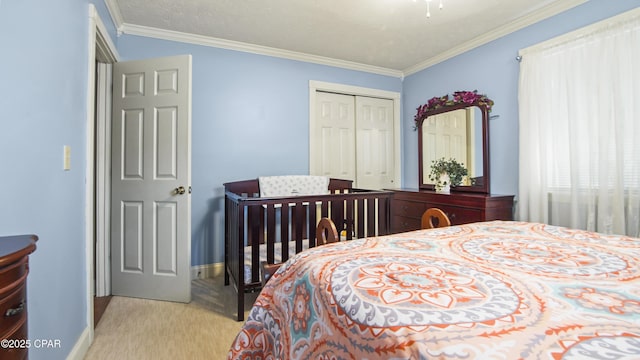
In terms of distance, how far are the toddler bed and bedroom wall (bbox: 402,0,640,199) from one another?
4.23ft

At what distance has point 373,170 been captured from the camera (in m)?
3.93

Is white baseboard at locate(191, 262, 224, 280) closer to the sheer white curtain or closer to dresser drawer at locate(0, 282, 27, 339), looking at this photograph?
dresser drawer at locate(0, 282, 27, 339)

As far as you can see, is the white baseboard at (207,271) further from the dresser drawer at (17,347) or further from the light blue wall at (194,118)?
the dresser drawer at (17,347)

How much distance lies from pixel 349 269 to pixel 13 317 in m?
0.84

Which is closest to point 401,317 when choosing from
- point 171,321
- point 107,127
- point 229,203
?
point 171,321

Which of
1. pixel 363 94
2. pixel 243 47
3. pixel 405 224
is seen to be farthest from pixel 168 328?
pixel 363 94

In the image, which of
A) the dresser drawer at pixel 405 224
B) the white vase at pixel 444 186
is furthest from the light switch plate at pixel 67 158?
the white vase at pixel 444 186

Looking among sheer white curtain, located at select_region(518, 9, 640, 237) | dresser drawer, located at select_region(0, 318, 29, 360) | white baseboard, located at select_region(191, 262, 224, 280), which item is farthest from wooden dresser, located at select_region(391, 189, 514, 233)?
dresser drawer, located at select_region(0, 318, 29, 360)

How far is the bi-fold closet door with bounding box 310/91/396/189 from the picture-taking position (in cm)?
363

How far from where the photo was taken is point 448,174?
3.33 m

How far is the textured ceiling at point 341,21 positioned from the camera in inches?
95.7

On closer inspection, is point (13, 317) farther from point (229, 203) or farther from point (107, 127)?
point (107, 127)

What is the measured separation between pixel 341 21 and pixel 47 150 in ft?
7.83

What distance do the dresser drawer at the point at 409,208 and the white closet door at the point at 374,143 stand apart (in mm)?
525
